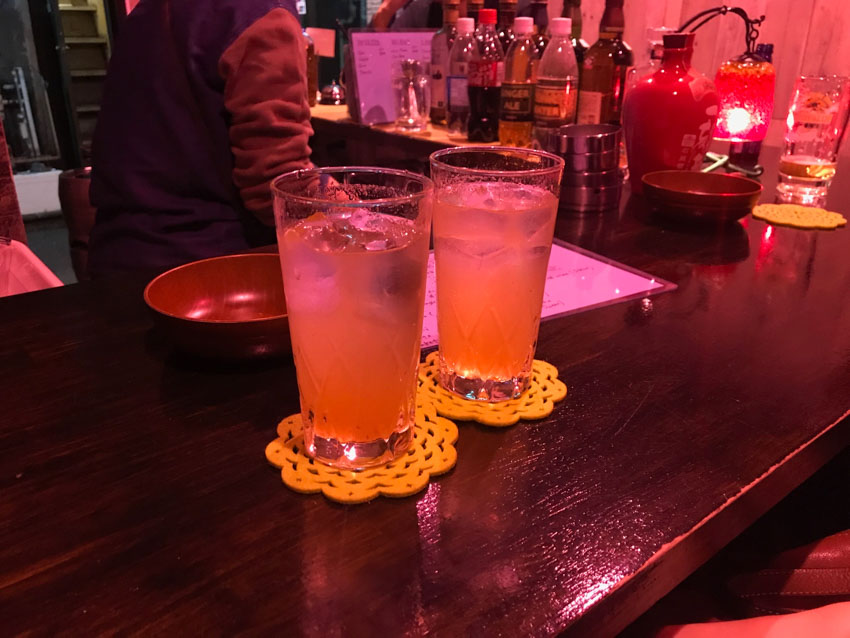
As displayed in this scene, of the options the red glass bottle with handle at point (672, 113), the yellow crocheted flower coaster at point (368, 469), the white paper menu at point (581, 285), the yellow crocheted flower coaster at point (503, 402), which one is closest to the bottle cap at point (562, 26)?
the red glass bottle with handle at point (672, 113)

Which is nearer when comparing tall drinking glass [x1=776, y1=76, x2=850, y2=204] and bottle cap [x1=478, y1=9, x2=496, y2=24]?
tall drinking glass [x1=776, y1=76, x2=850, y2=204]

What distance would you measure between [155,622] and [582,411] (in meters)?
0.43

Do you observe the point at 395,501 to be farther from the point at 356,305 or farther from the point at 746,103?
the point at 746,103

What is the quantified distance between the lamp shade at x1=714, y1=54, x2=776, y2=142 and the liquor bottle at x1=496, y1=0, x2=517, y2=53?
2.17 feet

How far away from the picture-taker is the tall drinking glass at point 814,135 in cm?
153

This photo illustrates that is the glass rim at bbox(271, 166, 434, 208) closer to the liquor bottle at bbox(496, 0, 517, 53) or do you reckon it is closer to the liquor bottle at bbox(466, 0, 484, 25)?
the liquor bottle at bbox(496, 0, 517, 53)

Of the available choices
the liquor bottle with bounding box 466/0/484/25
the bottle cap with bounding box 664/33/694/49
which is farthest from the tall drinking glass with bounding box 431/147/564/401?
the liquor bottle with bounding box 466/0/484/25

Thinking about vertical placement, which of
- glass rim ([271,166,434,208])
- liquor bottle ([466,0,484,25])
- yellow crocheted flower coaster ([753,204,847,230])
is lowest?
yellow crocheted flower coaster ([753,204,847,230])

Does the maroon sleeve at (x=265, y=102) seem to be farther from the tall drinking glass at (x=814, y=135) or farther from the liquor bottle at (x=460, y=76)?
Result: the tall drinking glass at (x=814, y=135)

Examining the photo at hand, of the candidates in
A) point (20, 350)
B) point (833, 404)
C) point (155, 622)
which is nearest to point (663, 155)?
point (833, 404)

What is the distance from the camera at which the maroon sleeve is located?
149cm

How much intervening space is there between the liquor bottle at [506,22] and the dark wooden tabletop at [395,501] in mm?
1550

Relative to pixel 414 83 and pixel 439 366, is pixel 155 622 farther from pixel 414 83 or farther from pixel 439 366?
pixel 414 83

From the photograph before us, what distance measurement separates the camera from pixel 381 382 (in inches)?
23.2
